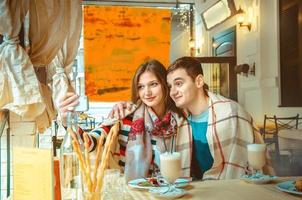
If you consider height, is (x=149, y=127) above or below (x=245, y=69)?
below

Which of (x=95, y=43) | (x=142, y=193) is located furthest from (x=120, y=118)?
(x=142, y=193)

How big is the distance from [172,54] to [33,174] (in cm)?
102

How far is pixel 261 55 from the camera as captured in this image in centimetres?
167

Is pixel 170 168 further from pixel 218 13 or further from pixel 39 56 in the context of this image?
pixel 39 56

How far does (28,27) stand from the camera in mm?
1979

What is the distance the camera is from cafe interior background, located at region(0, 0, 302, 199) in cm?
169

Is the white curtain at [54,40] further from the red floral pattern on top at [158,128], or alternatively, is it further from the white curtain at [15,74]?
the red floral pattern on top at [158,128]

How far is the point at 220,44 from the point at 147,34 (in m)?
0.37

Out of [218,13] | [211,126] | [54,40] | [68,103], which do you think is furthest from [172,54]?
[54,40]

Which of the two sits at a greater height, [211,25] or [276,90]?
[211,25]

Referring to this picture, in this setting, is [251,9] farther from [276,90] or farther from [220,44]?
[276,90]

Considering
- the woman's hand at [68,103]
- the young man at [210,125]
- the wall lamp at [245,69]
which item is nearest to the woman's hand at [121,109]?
the young man at [210,125]

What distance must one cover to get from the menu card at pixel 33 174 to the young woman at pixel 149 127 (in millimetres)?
779

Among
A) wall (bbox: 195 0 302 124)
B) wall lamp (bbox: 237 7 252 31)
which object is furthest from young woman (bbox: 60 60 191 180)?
wall lamp (bbox: 237 7 252 31)
